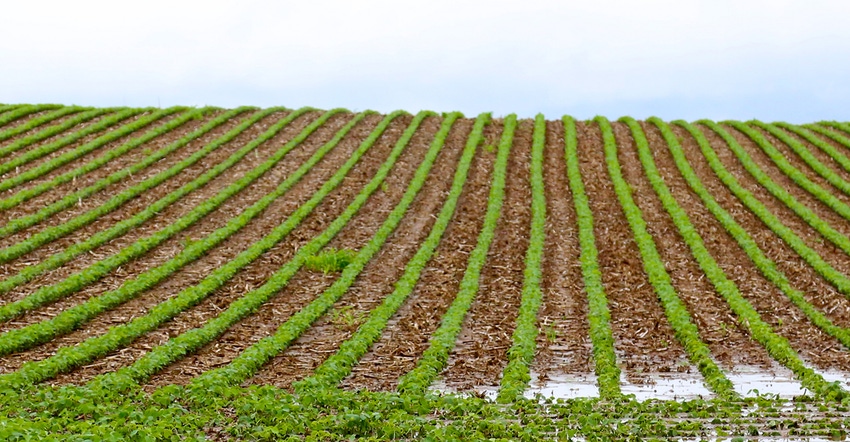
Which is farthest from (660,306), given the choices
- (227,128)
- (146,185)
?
(227,128)

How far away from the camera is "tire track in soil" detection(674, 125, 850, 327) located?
599 inches

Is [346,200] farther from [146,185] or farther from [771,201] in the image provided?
[771,201]

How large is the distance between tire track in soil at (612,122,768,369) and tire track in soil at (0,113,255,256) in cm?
1253

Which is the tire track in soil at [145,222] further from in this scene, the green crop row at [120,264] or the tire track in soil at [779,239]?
the tire track in soil at [779,239]

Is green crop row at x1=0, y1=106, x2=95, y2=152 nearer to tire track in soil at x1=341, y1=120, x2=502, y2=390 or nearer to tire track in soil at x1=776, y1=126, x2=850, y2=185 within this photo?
tire track in soil at x1=341, y1=120, x2=502, y2=390

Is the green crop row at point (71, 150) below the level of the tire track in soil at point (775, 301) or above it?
above

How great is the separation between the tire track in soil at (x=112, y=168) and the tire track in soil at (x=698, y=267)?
13.9 metres

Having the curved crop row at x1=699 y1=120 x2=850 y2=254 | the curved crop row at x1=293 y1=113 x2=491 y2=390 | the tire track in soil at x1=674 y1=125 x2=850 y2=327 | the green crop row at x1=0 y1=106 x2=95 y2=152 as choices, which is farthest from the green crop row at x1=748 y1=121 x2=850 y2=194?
the green crop row at x1=0 y1=106 x2=95 y2=152

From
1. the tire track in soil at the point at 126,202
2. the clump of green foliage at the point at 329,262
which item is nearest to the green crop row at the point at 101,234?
the tire track in soil at the point at 126,202

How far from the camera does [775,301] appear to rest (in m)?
15.0

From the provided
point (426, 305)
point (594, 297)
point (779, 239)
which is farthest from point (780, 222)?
point (426, 305)

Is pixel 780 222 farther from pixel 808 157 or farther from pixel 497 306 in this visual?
pixel 497 306

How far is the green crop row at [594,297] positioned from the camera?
1082cm

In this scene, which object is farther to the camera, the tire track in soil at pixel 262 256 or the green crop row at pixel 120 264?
the green crop row at pixel 120 264
